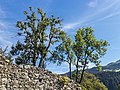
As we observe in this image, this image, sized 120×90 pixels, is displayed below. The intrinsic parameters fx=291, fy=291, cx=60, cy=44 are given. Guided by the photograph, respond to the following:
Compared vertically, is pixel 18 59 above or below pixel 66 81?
above

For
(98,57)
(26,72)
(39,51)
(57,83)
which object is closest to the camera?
(26,72)

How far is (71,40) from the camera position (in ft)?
174

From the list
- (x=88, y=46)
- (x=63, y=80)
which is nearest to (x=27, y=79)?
(x=63, y=80)

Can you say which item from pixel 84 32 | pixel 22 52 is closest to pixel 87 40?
pixel 84 32

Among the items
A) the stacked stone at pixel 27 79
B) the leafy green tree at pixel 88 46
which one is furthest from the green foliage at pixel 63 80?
the leafy green tree at pixel 88 46

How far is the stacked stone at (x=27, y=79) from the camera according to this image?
557 inches

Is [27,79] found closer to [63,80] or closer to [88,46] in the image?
[63,80]

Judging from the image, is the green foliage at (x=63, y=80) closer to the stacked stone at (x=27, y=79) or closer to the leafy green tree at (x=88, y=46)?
the stacked stone at (x=27, y=79)

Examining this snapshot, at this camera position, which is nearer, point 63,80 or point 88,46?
point 63,80

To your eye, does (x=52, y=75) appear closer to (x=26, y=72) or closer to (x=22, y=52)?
(x=26, y=72)

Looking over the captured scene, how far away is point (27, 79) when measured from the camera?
15.0 metres

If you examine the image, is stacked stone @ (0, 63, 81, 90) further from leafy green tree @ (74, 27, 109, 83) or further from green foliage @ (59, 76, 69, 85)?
leafy green tree @ (74, 27, 109, 83)

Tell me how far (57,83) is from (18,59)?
104 ft

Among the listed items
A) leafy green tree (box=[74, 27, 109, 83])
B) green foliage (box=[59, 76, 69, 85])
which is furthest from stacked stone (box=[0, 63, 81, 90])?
leafy green tree (box=[74, 27, 109, 83])
